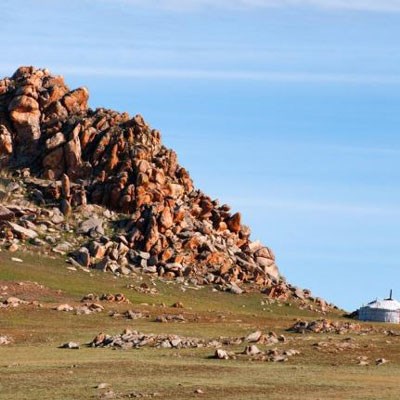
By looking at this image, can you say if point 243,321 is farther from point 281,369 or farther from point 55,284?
point 281,369

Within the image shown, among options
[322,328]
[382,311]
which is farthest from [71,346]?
[382,311]

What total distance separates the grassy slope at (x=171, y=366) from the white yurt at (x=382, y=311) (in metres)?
33.1

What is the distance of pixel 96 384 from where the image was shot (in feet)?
185

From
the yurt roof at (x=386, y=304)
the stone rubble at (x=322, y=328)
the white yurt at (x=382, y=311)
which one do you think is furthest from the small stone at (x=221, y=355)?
the yurt roof at (x=386, y=304)

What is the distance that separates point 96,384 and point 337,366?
18.3 m

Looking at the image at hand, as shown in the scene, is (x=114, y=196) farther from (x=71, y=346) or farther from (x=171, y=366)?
(x=171, y=366)

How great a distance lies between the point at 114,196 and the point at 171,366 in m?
95.9

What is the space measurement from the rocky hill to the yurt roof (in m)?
13.5

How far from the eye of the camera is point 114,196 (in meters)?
160

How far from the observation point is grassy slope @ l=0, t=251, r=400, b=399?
54.6 meters

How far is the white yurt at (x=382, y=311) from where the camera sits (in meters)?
149

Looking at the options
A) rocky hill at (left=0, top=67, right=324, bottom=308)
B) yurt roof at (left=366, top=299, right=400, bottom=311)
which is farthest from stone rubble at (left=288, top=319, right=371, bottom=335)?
rocky hill at (left=0, top=67, right=324, bottom=308)

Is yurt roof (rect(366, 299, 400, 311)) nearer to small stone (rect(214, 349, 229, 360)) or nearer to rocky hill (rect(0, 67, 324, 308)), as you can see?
rocky hill (rect(0, 67, 324, 308))

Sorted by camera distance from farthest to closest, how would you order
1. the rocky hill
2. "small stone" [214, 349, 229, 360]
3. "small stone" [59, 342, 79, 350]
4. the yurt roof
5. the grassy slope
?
1. the rocky hill
2. the yurt roof
3. "small stone" [59, 342, 79, 350]
4. "small stone" [214, 349, 229, 360]
5. the grassy slope
